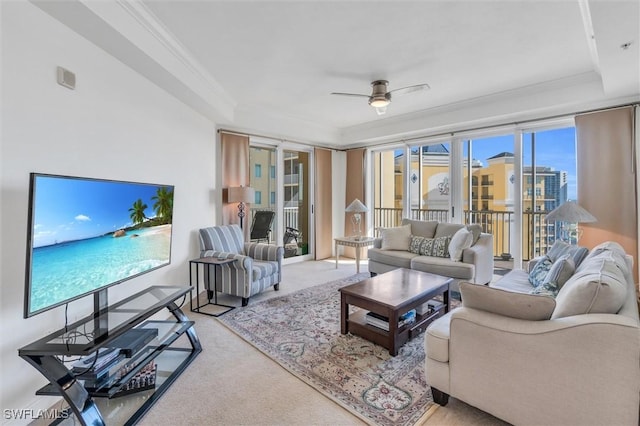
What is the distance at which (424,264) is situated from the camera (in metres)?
4.01

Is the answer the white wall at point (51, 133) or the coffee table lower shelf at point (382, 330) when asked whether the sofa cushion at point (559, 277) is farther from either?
the white wall at point (51, 133)

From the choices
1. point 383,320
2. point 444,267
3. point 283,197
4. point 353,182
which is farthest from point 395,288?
point 353,182

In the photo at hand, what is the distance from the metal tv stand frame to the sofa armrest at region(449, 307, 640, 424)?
1.89m

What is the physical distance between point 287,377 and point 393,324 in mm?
895

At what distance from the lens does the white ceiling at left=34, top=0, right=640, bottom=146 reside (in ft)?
7.17

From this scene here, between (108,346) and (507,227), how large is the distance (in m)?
5.59

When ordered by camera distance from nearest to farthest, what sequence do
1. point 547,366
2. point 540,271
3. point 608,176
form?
point 547,366
point 540,271
point 608,176

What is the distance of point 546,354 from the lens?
56.6 inches

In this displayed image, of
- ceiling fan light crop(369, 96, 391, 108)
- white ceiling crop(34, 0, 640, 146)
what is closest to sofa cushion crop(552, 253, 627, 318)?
white ceiling crop(34, 0, 640, 146)

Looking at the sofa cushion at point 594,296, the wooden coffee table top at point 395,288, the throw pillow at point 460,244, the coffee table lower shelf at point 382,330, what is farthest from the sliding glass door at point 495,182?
the sofa cushion at point 594,296

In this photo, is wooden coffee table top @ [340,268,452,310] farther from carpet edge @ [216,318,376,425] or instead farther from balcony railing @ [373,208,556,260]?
balcony railing @ [373,208,556,260]

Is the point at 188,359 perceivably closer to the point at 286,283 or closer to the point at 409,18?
the point at 286,283

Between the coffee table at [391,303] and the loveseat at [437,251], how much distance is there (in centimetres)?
81

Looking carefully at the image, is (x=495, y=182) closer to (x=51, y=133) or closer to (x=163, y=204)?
(x=163, y=204)
